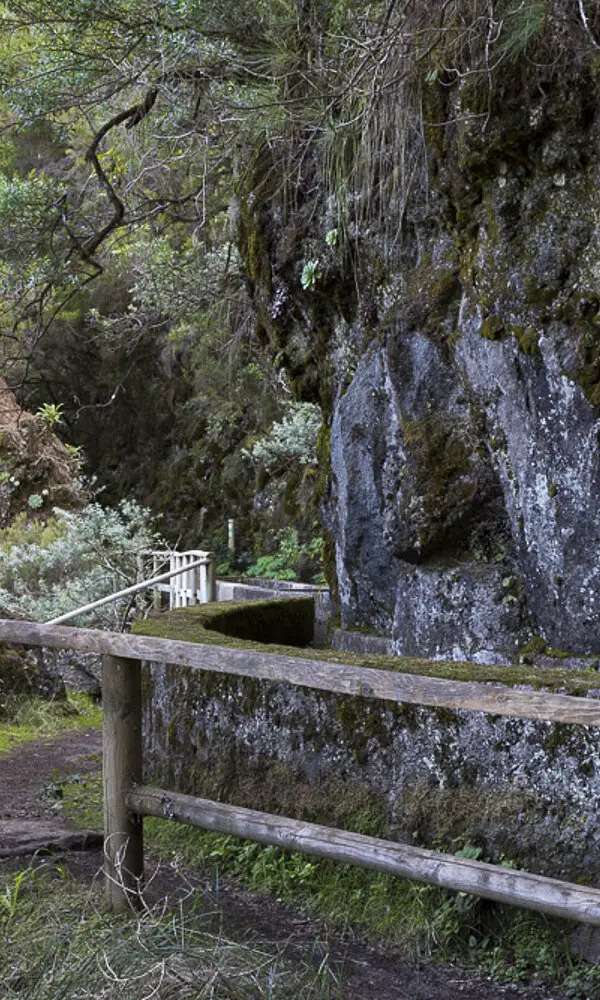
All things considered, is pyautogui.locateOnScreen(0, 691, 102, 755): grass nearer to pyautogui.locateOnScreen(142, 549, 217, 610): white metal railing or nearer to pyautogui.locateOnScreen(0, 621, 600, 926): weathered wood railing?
pyautogui.locateOnScreen(142, 549, 217, 610): white metal railing

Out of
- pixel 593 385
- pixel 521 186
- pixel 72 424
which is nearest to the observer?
pixel 593 385

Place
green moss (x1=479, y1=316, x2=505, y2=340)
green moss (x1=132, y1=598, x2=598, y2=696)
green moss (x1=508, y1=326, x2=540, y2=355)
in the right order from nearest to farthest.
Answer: green moss (x1=132, y1=598, x2=598, y2=696) → green moss (x1=508, y1=326, x2=540, y2=355) → green moss (x1=479, y1=316, x2=505, y2=340)

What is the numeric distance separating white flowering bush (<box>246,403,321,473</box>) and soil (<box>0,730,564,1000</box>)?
10122 mm

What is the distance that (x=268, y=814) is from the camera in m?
3.44

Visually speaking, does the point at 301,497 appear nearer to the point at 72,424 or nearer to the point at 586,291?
the point at 72,424

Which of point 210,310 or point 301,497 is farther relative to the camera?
point 301,497

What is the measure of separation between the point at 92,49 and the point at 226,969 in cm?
681

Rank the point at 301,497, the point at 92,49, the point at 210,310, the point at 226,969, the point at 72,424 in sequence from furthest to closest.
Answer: the point at 72,424, the point at 301,497, the point at 210,310, the point at 92,49, the point at 226,969

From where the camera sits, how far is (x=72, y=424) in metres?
20.8

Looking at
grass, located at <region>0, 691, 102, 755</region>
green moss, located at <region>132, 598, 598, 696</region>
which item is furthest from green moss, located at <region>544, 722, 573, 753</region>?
grass, located at <region>0, 691, 102, 755</region>

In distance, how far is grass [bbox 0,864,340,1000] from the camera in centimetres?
284

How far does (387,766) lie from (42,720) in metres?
4.62

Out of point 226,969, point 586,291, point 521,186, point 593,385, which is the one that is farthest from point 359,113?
point 226,969

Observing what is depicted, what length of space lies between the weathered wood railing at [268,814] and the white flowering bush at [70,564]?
26.5 ft
